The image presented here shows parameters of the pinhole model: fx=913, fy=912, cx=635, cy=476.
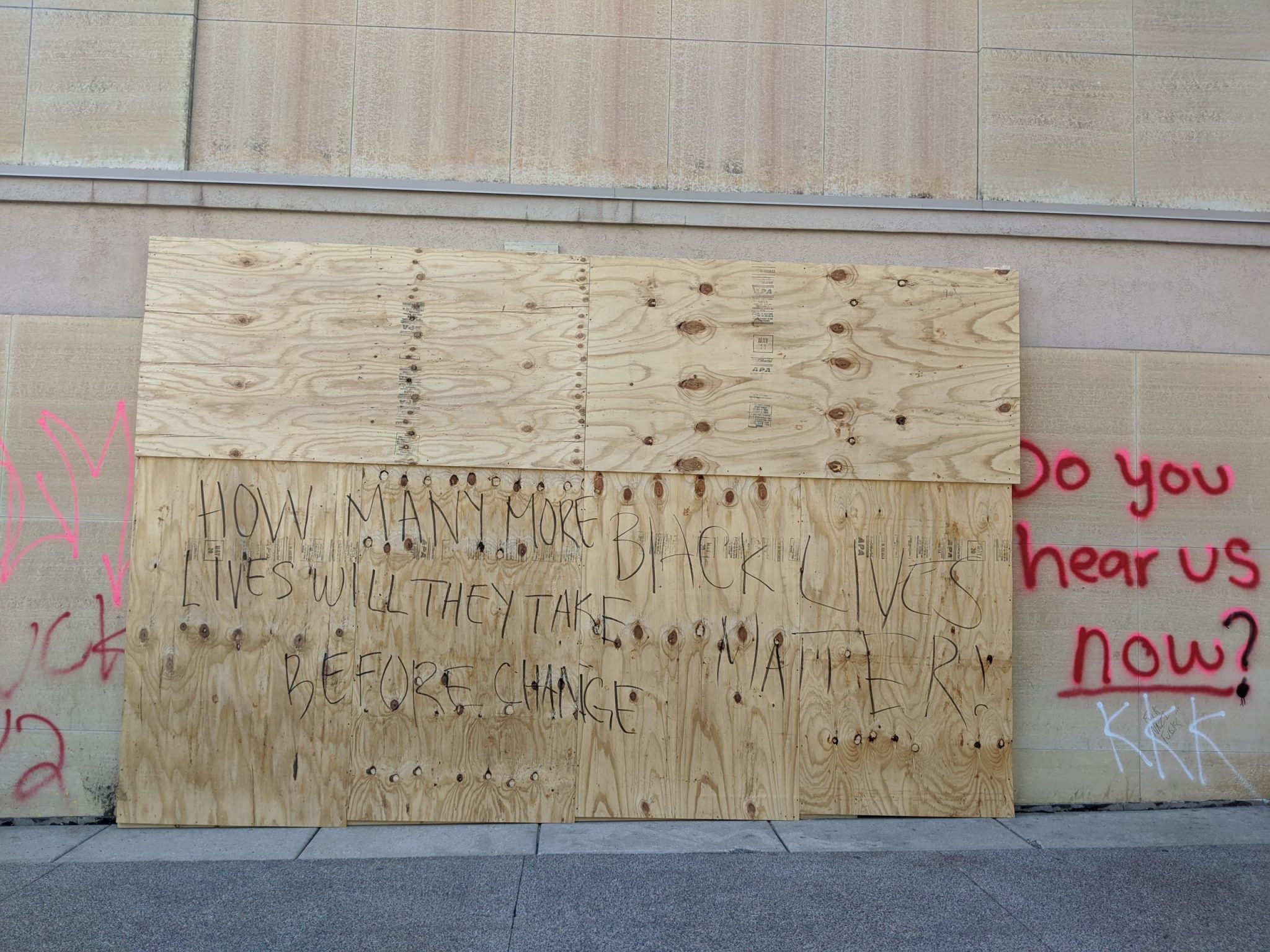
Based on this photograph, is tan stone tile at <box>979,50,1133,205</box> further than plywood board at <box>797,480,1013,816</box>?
Yes

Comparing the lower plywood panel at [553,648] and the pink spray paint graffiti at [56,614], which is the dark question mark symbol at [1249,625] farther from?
the pink spray paint graffiti at [56,614]

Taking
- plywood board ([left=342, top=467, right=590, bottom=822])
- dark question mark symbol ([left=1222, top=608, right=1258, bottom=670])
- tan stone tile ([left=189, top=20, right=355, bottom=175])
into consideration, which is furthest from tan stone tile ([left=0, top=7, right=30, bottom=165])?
dark question mark symbol ([left=1222, top=608, right=1258, bottom=670])

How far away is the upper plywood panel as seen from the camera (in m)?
5.34

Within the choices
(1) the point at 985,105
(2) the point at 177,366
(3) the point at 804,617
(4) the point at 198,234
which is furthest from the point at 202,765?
(1) the point at 985,105

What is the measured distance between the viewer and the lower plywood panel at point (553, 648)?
5.20 m

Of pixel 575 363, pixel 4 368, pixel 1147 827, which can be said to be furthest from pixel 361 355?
pixel 1147 827

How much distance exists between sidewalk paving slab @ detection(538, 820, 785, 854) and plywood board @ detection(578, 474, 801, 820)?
60 millimetres

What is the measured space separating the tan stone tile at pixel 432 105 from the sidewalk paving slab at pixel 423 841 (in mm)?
3933

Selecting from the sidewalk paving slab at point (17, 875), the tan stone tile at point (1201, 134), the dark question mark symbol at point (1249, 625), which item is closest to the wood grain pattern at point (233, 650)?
the sidewalk paving slab at point (17, 875)

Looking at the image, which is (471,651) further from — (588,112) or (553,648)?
(588,112)

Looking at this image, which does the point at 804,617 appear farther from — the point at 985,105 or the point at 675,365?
the point at 985,105

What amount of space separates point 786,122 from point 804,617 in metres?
3.18

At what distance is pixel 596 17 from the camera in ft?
A: 19.3

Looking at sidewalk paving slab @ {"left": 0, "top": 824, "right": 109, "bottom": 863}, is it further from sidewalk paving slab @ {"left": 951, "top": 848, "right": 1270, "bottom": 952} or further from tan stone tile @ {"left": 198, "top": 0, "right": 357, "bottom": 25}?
tan stone tile @ {"left": 198, "top": 0, "right": 357, "bottom": 25}
